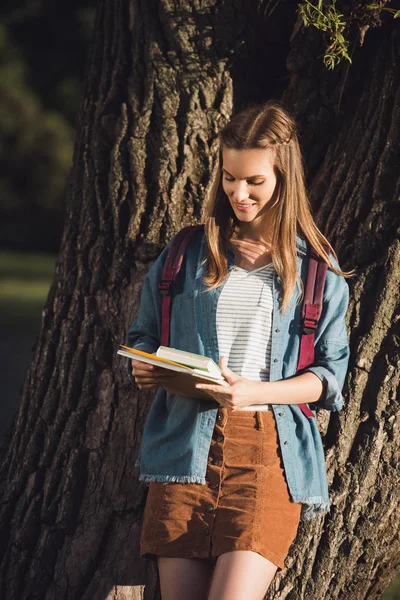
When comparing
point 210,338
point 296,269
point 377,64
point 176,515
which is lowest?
point 176,515

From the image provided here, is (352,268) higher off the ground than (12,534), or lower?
higher

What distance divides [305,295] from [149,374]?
1.91 feet

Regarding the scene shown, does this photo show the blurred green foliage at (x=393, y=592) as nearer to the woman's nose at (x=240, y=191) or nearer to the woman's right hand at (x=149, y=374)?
the woman's right hand at (x=149, y=374)

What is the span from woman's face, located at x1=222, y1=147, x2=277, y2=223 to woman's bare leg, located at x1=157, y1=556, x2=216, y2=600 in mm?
1146

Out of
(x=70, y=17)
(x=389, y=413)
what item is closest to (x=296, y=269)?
(x=389, y=413)

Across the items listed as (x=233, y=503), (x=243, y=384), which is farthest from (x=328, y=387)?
(x=233, y=503)

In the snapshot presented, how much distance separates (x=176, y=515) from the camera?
288cm

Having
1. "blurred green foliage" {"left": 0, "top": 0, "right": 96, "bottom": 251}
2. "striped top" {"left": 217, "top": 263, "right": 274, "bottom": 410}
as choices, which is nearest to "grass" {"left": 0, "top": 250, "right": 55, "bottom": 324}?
"blurred green foliage" {"left": 0, "top": 0, "right": 96, "bottom": 251}

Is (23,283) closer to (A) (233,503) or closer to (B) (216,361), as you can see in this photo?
(B) (216,361)

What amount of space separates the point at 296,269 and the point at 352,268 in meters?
0.53

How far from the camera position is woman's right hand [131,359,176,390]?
290 centimetres

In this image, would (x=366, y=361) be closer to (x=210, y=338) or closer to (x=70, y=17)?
(x=210, y=338)

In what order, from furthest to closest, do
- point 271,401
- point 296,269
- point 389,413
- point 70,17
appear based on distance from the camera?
1. point 70,17
2. point 389,413
3. point 296,269
4. point 271,401

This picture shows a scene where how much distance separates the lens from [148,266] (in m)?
3.73
